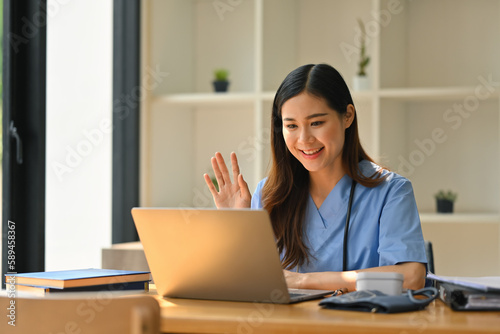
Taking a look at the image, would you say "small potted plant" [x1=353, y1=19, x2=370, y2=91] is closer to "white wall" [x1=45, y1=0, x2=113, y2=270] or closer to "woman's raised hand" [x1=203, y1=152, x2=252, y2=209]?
"white wall" [x1=45, y1=0, x2=113, y2=270]

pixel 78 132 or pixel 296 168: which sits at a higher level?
pixel 78 132

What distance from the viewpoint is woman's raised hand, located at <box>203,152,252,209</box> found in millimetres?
1905

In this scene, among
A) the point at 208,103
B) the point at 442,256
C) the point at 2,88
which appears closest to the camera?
the point at 2,88

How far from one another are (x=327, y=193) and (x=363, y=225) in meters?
0.17

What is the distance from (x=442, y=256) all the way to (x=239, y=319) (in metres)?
2.12

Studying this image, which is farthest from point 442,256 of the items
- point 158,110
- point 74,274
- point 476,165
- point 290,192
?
point 74,274

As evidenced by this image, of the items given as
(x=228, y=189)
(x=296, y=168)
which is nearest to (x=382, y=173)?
(x=296, y=168)

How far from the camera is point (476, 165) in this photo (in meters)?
3.11

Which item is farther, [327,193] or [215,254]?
[327,193]

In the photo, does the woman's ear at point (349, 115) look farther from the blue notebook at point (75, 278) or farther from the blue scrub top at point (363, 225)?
the blue notebook at point (75, 278)

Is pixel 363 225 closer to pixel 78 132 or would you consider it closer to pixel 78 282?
pixel 78 282

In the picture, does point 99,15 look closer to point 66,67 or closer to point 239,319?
point 66,67

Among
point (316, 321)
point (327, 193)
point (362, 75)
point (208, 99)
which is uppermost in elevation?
point (362, 75)

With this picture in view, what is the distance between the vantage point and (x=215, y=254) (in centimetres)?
133
